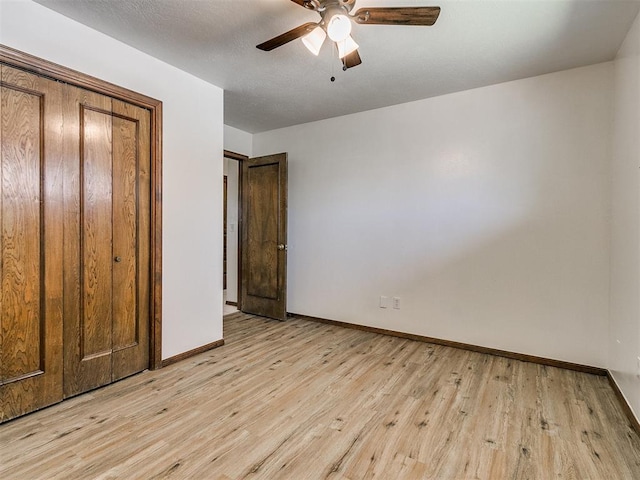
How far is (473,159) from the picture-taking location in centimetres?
324

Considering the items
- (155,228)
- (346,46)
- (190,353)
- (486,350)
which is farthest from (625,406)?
(155,228)

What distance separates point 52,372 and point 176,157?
71.3 inches

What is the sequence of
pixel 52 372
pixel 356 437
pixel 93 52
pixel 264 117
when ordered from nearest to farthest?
pixel 356 437 → pixel 52 372 → pixel 93 52 → pixel 264 117

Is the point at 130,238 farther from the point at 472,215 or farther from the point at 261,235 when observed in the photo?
the point at 472,215

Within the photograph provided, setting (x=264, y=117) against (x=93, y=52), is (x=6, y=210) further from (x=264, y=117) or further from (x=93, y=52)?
(x=264, y=117)

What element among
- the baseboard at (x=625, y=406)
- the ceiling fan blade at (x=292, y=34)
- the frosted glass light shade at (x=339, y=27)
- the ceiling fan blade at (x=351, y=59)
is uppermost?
the ceiling fan blade at (x=292, y=34)

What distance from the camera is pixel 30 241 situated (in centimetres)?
204

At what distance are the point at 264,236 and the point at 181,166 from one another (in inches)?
66.7

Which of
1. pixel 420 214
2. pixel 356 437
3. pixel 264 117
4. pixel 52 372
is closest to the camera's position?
pixel 356 437

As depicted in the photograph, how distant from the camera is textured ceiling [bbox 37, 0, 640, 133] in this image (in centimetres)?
205

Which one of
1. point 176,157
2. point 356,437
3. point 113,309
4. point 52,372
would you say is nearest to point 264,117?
point 176,157

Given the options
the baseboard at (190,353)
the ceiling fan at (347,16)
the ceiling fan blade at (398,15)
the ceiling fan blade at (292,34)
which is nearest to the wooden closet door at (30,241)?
the baseboard at (190,353)

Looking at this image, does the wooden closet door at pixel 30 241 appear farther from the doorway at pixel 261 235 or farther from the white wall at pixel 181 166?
the doorway at pixel 261 235

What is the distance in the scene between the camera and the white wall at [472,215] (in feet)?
9.11
